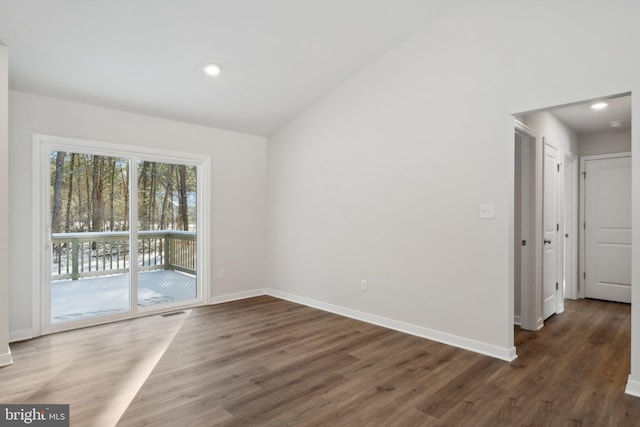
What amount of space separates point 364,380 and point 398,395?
0.29 meters

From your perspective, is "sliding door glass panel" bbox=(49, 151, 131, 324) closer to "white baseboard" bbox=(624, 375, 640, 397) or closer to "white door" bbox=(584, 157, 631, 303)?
"white baseboard" bbox=(624, 375, 640, 397)

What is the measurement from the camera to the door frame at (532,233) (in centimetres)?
370

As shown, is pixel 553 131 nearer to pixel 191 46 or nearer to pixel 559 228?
pixel 559 228

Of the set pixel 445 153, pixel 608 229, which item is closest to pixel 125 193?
pixel 445 153

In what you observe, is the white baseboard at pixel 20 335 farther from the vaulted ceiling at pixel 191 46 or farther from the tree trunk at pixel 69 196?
A: the vaulted ceiling at pixel 191 46

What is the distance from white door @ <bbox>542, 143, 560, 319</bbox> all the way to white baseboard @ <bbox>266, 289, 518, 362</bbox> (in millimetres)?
1323

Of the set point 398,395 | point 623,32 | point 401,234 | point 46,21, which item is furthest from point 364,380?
point 46,21

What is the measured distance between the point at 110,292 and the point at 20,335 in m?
0.85

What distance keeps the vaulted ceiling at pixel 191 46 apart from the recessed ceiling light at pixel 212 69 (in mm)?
57

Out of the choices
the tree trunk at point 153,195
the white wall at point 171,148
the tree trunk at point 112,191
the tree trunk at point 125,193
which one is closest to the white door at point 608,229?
the white wall at point 171,148

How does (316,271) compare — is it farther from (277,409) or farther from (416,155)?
(277,409)

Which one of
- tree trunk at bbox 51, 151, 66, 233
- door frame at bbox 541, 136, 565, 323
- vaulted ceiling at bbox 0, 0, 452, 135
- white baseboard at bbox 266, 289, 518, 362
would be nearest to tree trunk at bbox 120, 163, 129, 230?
tree trunk at bbox 51, 151, 66, 233

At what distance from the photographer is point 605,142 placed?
16.9 feet

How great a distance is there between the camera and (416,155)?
3588 mm
